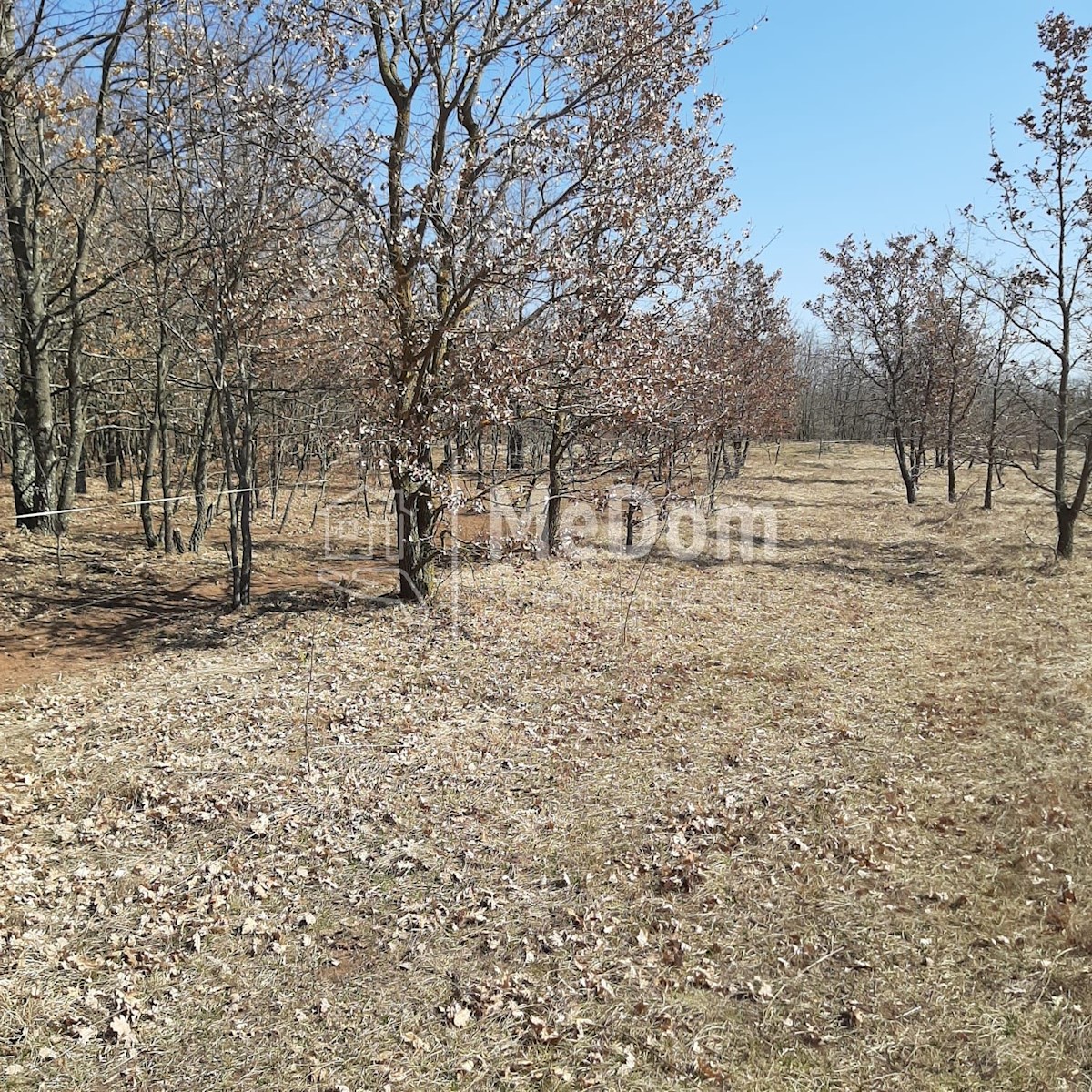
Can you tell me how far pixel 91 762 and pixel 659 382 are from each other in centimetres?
746

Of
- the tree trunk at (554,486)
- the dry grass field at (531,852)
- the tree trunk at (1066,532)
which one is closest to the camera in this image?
the dry grass field at (531,852)

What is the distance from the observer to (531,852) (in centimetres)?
509

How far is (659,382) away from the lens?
9414 mm

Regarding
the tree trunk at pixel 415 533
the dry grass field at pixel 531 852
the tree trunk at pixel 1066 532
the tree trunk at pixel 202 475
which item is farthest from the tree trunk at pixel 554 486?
the tree trunk at pixel 1066 532

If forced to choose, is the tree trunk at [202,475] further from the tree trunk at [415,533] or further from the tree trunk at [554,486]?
the tree trunk at [554,486]

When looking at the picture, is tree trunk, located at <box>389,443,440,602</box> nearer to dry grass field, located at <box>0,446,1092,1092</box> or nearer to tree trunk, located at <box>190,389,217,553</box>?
dry grass field, located at <box>0,446,1092,1092</box>

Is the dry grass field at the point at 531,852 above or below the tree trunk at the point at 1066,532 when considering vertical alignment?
below

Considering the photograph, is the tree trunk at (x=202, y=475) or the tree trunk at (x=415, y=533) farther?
the tree trunk at (x=202, y=475)

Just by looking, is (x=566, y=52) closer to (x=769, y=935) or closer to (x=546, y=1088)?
(x=769, y=935)

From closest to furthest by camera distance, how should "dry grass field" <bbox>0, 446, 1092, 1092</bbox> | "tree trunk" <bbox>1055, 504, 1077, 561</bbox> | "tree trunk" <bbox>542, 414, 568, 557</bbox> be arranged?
"dry grass field" <bbox>0, 446, 1092, 1092</bbox>
"tree trunk" <bbox>542, 414, 568, 557</bbox>
"tree trunk" <bbox>1055, 504, 1077, 561</bbox>

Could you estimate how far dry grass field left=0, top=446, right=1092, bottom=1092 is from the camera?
3.58 m

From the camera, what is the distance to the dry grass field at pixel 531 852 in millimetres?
3578

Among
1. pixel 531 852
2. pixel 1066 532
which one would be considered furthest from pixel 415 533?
pixel 1066 532

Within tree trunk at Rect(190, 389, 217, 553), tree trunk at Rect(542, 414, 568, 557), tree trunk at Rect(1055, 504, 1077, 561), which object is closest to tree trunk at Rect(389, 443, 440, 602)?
tree trunk at Rect(542, 414, 568, 557)
